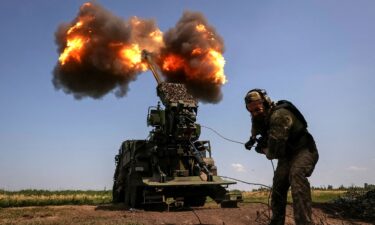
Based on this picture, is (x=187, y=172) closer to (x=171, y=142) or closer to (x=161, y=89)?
(x=171, y=142)

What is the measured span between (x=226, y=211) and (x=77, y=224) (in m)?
4.87

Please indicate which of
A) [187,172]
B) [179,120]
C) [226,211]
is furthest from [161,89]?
[226,211]

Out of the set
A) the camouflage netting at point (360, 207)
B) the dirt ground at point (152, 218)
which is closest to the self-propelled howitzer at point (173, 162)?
the dirt ground at point (152, 218)

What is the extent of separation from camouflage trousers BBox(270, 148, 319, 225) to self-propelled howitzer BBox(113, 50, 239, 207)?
837 centimetres

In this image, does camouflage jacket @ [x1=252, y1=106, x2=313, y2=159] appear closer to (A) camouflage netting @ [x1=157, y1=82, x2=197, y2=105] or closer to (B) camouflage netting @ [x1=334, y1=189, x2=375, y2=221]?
(B) camouflage netting @ [x1=334, y1=189, x2=375, y2=221]

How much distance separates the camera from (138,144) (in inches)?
657

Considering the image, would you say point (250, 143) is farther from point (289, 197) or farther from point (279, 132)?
point (289, 197)

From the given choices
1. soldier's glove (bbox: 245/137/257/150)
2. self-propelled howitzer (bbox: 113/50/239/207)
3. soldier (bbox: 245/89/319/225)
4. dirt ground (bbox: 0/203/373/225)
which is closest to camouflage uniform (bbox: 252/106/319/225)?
soldier (bbox: 245/89/319/225)

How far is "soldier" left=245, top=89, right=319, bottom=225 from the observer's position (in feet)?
19.6

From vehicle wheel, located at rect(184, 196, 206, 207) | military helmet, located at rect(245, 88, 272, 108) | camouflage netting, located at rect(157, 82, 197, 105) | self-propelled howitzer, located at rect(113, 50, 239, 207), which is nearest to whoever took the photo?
military helmet, located at rect(245, 88, 272, 108)

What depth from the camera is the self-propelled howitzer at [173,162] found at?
15.2 meters

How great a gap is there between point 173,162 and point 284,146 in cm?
A: 1063

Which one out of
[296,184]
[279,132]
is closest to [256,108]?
[279,132]

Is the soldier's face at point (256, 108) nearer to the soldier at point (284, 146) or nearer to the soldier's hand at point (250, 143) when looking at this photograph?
the soldier at point (284, 146)
